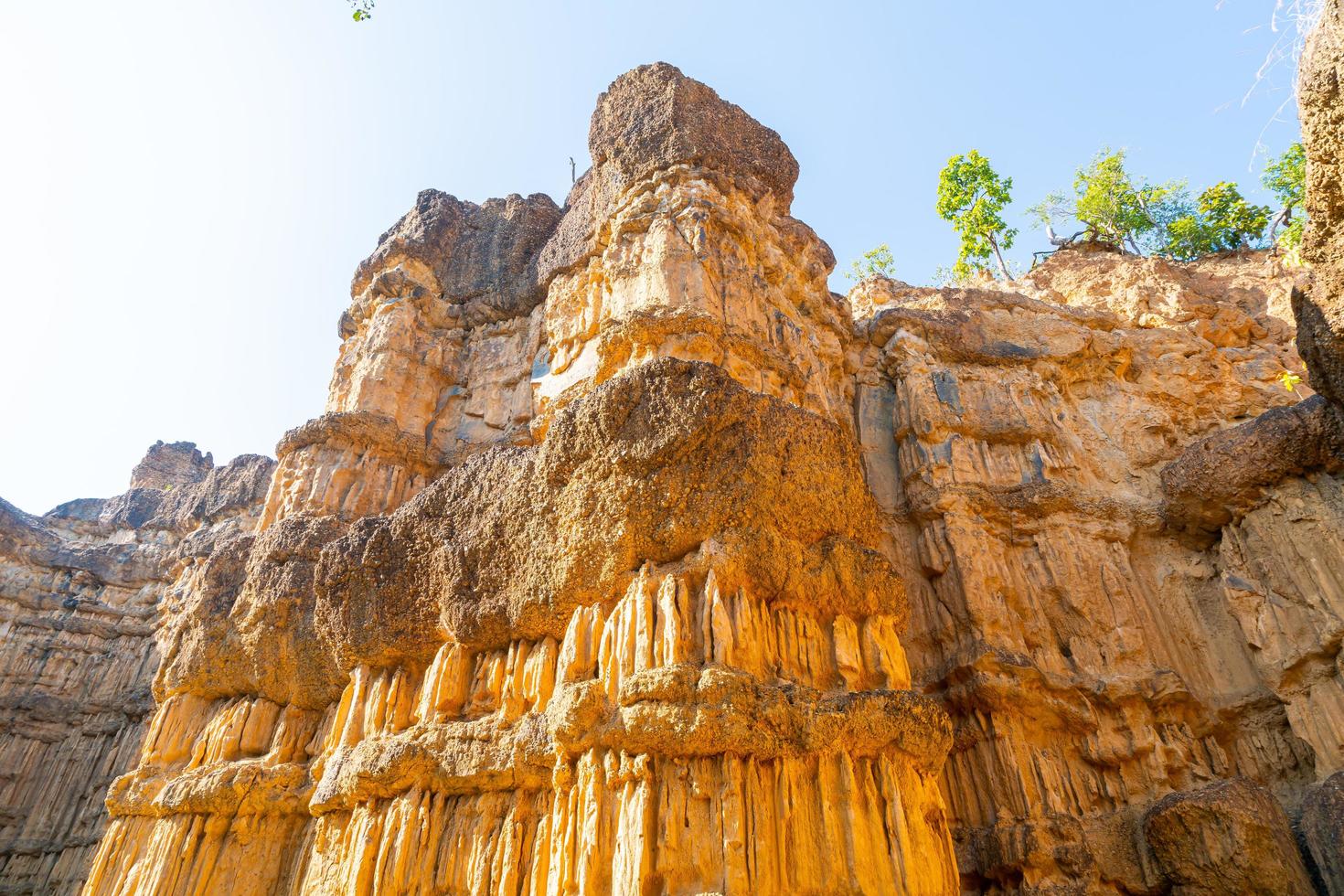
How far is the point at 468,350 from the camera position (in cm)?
1703

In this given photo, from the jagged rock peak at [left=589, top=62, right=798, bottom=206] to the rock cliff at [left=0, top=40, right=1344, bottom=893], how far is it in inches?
3.1

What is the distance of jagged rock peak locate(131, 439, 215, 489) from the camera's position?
31.9 m

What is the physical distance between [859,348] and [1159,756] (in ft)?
28.8

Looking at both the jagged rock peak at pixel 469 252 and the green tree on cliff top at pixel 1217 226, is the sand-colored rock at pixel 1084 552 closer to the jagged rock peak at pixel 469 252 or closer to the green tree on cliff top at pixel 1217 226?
the green tree on cliff top at pixel 1217 226

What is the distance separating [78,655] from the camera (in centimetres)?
2559

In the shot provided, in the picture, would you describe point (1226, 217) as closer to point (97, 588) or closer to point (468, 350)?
point (468, 350)

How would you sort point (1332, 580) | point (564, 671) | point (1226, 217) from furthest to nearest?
point (1226, 217) → point (1332, 580) → point (564, 671)

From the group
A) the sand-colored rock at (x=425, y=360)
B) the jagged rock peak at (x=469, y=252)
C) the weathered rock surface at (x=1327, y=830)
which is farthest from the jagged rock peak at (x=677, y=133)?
the weathered rock surface at (x=1327, y=830)

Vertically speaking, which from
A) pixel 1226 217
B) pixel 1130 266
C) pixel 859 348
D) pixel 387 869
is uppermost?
pixel 1226 217

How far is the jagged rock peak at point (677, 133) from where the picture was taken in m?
13.6

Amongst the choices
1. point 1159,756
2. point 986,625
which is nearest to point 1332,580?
point 1159,756

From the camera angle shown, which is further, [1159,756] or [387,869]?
[1159,756]

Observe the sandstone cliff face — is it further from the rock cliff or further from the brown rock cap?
the brown rock cap

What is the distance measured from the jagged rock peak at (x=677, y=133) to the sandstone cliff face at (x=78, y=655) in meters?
16.4
